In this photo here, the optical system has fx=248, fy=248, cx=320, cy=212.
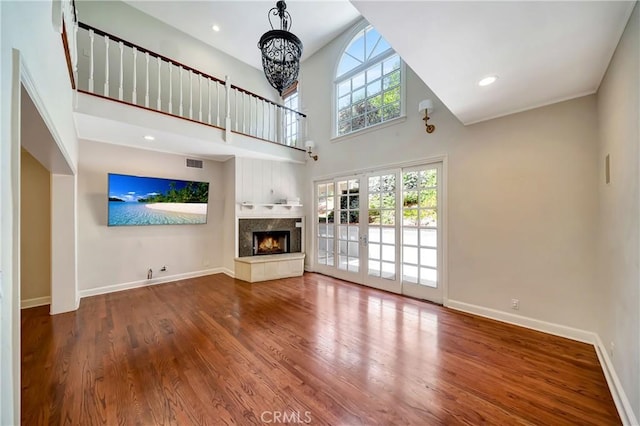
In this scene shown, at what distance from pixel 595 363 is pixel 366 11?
11.4 feet

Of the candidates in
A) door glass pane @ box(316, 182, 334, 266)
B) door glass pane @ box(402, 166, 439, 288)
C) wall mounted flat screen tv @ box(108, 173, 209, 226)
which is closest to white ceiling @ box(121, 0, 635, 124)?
door glass pane @ box(402, 166, 439, 288)

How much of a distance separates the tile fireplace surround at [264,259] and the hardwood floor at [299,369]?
53.7 inches

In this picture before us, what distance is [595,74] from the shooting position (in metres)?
2.27

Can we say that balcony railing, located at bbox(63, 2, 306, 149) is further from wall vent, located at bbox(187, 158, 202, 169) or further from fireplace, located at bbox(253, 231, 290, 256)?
fireplace, located at bbox(253, 231, 290, 256)

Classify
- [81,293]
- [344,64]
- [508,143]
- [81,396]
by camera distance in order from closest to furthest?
[81,396], [508,143], [81,293], [344,64]

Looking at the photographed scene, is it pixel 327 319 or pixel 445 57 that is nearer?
pixel 445 57

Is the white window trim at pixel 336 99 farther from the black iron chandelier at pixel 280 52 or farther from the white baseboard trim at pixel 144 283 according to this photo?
the white baseboard trim at pixel 144 283

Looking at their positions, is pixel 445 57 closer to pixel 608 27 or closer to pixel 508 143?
pixel 608 27

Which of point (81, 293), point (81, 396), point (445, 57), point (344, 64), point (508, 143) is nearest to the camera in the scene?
point (81, 396)

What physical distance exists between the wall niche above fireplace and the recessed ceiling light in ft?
14.0

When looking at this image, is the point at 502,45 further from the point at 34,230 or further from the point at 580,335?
the point at 34,230

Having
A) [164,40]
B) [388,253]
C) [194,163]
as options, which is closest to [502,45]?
[388,253]

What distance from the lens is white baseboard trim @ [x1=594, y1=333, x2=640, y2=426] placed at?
156cm

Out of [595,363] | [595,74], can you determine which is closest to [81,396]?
[595,363]
